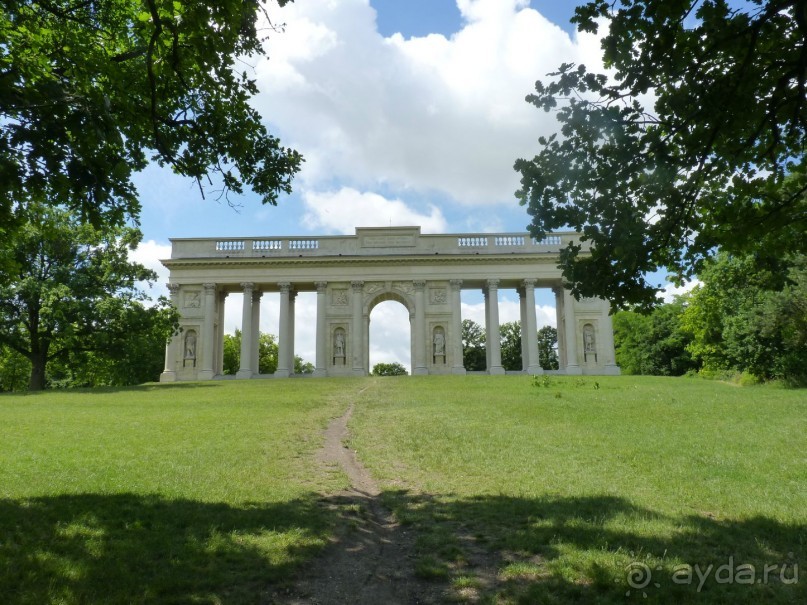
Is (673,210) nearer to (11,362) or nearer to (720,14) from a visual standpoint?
(720,14)

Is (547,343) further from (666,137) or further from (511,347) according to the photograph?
(666,137)

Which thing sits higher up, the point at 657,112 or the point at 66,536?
the point at 657,112

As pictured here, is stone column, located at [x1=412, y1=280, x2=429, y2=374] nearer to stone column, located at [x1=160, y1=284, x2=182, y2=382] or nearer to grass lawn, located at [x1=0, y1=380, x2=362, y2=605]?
stone column, located at [x1=160, y1=284, x2=182, y2=382]

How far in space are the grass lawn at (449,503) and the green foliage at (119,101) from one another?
3.90m

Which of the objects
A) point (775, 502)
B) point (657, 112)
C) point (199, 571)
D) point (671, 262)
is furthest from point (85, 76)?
point (775, 502)

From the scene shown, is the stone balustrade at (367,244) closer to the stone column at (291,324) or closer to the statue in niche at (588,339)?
the stone column at (291,324)

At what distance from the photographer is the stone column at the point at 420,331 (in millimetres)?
48812

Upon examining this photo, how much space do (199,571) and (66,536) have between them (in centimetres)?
200

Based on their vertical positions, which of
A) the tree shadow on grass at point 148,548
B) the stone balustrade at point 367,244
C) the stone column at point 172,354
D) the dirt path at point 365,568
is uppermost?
the stone balustrade at point 367,244

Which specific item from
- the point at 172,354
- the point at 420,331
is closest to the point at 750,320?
the point at 420,331

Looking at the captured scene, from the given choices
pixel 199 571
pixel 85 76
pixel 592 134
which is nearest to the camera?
pixel 199 571

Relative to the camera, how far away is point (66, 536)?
6328mm
